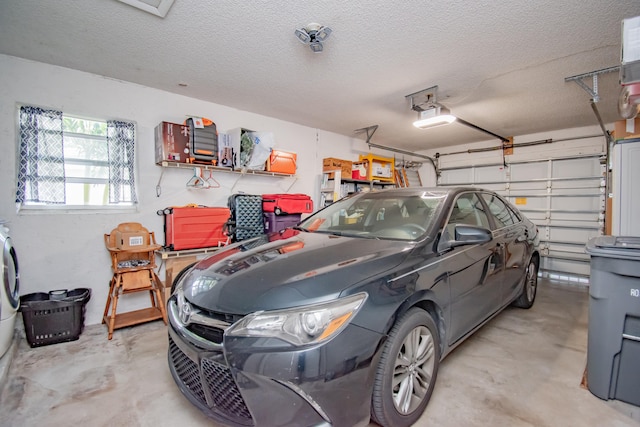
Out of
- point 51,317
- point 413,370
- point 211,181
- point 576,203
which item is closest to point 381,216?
point 413,370

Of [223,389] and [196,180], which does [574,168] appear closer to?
[196,180]

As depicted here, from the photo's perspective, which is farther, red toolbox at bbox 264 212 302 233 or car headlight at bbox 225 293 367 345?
red toolbox at bbox 264 212 302 233

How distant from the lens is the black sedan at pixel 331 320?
3.65 ft

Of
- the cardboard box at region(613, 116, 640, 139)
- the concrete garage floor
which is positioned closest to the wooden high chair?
the concrete garage floor

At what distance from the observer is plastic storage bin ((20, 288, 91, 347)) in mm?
2482

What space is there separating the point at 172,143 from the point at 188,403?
2.56m

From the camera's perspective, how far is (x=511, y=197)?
19.3ft

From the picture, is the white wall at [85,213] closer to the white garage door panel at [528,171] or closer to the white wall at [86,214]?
the white wall at [86,214]

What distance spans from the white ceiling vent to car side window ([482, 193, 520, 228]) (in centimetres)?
293

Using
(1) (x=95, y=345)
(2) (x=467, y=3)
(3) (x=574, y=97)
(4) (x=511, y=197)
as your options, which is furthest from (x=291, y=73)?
(4) (x=511, y=197)

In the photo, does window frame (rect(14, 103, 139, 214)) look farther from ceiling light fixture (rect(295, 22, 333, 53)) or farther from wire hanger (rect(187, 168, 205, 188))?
ceiling light fixture (rect(295, 22, 333, 53))

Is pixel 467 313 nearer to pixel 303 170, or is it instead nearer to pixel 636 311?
pixel 636 311

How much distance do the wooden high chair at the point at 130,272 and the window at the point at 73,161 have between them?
0.47 meters

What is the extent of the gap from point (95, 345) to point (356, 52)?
11.5 ft
